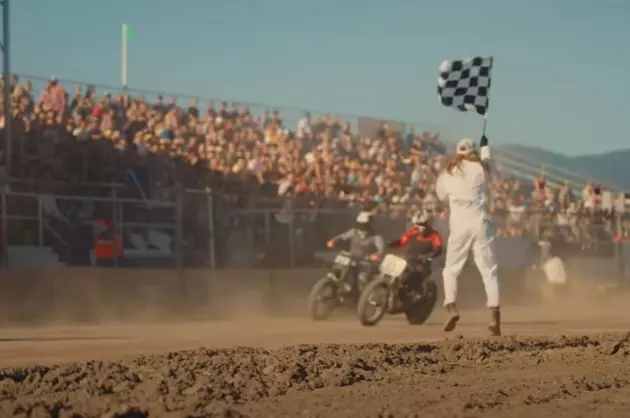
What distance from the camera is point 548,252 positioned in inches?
814

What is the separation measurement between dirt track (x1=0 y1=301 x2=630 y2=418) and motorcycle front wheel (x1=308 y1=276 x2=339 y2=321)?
13.9 feet

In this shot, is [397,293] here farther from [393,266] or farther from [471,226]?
[471,226]

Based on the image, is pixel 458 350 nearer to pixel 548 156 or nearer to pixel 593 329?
pixel 593 329

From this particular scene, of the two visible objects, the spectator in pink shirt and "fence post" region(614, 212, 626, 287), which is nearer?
the spectator in pink shirt

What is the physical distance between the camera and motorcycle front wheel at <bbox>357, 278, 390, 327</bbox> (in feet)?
40.2

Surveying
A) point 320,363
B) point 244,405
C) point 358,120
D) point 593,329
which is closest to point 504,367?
point 320,363

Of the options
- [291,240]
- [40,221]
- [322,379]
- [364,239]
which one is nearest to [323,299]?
[364,239]

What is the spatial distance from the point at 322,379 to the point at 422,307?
283 inches

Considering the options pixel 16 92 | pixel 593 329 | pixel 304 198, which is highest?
pixel 16 92

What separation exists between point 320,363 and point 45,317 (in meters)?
7.47

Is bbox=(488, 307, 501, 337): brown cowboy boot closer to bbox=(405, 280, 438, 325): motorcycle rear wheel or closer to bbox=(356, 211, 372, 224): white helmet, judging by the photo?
bbox=(405, 280, 438, 325): motorcycle rear wheel

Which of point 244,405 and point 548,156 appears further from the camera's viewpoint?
point 548,156

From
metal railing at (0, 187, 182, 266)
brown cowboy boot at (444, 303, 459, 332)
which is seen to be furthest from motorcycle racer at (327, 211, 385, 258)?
brown cowboy boot at (444, 303, 459, 332)

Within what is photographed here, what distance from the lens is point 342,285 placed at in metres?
13.2
